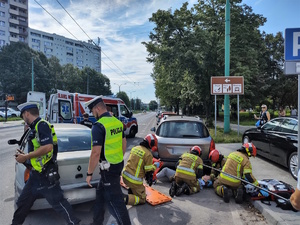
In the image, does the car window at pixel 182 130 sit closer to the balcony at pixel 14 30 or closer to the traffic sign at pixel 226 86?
the traffic sign at pixel 226 86

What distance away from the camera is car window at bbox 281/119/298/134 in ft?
20.4

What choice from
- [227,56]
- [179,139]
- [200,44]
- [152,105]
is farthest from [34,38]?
[152,105]

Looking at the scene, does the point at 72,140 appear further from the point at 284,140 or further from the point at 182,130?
the point at 284,140

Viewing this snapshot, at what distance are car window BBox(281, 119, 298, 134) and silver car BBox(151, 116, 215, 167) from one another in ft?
7.09

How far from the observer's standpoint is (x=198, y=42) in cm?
1681

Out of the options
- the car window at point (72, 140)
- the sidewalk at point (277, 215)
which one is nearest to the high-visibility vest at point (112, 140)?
the car window at point (72, 140)

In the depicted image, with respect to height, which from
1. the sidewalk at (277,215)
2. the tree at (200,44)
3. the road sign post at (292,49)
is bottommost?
the sidewalk at (277,215)

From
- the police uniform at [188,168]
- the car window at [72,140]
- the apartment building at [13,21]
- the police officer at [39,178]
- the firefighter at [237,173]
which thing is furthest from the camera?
the apartment building at [13,21]

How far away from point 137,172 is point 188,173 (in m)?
1.06

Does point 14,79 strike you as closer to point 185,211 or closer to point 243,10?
point 243,10

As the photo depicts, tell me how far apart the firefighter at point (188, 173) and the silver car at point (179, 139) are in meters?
1.01

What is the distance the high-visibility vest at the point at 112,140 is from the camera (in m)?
2.96

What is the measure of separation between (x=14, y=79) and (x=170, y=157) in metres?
49.9

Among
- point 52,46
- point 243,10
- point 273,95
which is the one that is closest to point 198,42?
point 243,10
